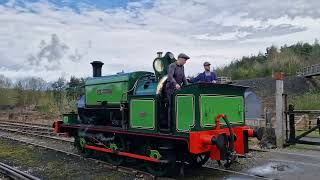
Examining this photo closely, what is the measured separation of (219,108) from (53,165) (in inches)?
197

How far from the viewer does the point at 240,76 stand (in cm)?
6850

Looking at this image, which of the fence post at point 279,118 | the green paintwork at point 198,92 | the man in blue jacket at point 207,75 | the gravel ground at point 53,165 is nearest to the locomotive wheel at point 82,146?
the gravel ground at point 53,165

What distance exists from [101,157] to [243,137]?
451 centimetres

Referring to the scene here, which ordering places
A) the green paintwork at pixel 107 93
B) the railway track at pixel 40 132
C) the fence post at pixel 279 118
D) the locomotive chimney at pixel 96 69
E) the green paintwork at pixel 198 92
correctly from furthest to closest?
the railway track at pixel 40 132
the fence post at pixel 279 118
the locomotive chimney at pixel 96 69
the green paintwork at pixel 107 93
the green paintwork at pixel 198 92

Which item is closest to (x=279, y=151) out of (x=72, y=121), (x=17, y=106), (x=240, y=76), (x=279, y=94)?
(x=279, y=94)

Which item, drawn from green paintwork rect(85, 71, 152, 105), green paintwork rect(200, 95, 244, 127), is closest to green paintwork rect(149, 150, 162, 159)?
green paintwork rect(200, 95, 244, 127)

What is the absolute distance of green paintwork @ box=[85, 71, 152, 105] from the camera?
10667mm

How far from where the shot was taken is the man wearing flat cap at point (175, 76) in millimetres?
8797

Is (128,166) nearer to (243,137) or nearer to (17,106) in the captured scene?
(243,137)

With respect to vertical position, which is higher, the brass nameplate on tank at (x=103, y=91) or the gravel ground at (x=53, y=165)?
the brass nameplate on tank at (x=103, y=91)

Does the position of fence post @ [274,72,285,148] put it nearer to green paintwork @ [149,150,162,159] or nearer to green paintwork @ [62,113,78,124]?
green paintwork @ [149,150,162,159]

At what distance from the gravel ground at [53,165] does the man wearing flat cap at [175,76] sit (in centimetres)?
217

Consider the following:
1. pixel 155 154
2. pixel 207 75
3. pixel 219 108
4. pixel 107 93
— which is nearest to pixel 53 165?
pixel 107 93

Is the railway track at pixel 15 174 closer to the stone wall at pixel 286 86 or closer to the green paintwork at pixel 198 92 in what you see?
the green paintwork at pixel 198 92
